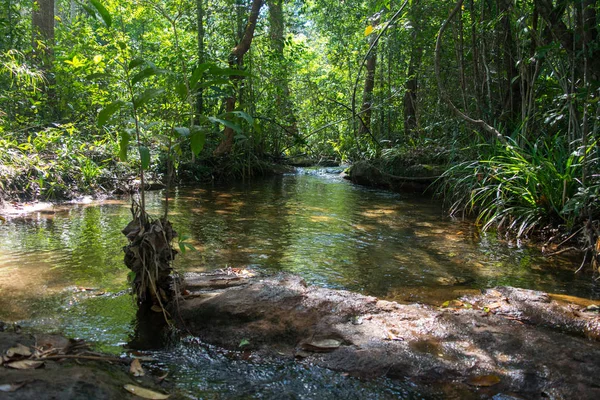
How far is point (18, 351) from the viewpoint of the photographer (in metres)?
1.84

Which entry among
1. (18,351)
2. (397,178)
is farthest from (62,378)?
(397,178)

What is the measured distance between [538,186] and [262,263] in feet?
10.6

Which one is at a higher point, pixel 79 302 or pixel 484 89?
pixel 484 89

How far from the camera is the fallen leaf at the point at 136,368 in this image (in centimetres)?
199

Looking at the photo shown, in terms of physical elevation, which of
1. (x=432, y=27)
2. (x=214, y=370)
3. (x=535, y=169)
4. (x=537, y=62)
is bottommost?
(x=214, y=370)

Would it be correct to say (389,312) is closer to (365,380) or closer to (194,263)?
(365,380)

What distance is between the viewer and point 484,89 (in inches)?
311

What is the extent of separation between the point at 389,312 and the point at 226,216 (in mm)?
4116

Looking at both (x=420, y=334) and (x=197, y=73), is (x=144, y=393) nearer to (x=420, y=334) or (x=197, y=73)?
(x=420, y=334)

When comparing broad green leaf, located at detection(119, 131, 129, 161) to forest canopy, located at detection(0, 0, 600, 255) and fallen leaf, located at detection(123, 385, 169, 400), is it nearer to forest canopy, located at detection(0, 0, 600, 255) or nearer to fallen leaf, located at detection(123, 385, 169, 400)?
forest canopy, located at detection(0, 0, 600, 255)

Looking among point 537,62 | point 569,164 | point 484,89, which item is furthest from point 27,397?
point 484,89

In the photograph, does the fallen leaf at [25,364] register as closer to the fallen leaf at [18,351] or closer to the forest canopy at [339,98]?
the fallen leaf at [18,351]

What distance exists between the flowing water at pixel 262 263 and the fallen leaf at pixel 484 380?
30 cm

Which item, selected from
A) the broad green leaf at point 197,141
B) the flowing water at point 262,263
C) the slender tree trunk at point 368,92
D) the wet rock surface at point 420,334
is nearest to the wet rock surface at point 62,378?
the flowing water at point 262,263
